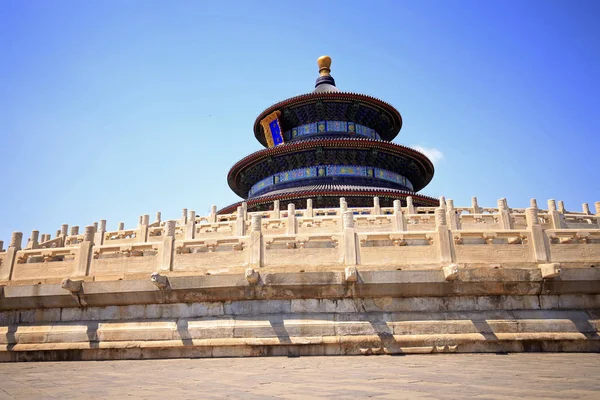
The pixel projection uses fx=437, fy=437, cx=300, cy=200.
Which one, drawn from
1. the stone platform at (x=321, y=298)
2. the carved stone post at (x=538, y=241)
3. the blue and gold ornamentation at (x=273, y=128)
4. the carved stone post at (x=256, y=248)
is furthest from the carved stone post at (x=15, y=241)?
the blue and gold ornamentation at (x=273, y=128)

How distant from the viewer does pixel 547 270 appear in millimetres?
9641

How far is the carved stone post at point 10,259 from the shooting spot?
11969 millimetres

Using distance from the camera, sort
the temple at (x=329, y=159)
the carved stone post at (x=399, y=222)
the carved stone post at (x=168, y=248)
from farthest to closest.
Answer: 1. the temple at (x=329, y=159)
2. the carved stone post at (x=399, y=222)
3. the carved stone post at (x=168, y=248)

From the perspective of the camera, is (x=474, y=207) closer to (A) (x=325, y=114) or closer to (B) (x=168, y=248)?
(B) (x=168, y=248)

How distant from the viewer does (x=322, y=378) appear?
6.37m

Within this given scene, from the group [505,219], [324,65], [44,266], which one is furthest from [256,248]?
[324,65]

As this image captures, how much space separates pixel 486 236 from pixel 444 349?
313 centimetres

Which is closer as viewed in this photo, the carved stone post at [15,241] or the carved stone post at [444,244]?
the carved stone post at [444,244]

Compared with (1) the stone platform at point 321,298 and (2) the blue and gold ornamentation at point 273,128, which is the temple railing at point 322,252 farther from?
(2) the blue and gold ornamentation at point 273,128

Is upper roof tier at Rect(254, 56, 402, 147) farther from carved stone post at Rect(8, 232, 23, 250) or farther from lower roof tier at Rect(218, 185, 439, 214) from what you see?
carved stone post at Rect(8, 232, 23, 250)

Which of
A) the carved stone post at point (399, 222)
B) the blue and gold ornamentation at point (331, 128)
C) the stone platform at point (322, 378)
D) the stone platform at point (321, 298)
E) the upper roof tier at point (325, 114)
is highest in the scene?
the upper roof tier at point (325, 114)

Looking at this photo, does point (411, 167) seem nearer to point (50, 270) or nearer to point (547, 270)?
point (547, 270)

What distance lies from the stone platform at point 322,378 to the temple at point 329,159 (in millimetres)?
16163

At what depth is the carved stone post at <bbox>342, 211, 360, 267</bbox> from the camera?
33.7ft
